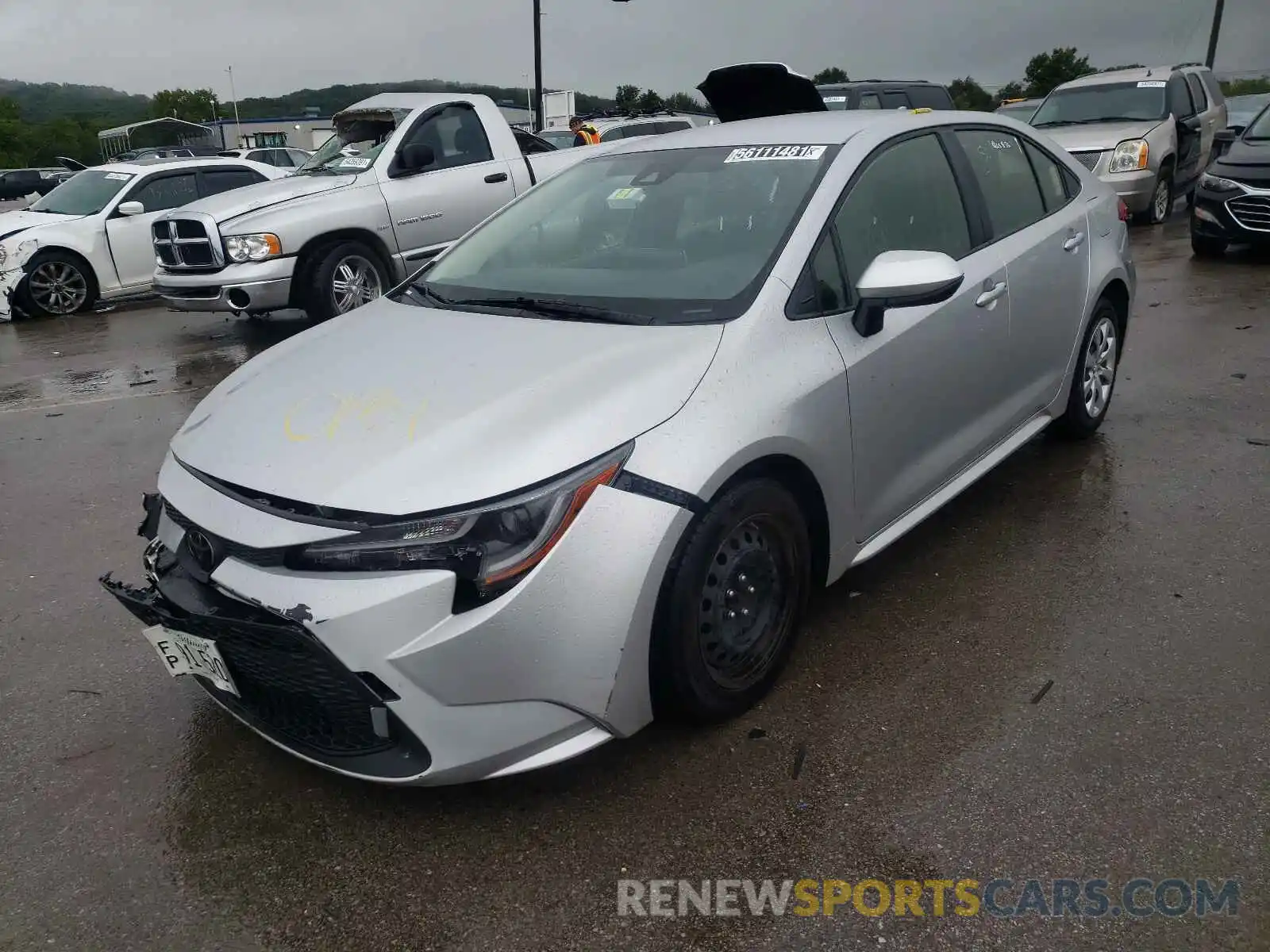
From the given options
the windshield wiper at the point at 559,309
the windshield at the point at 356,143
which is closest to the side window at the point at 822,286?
the windshield wiper at the point at 559,309

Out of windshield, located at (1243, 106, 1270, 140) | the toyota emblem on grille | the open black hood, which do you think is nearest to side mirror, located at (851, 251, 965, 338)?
the toyota emblem on grille

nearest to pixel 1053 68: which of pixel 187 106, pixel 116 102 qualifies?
pixel 187 106

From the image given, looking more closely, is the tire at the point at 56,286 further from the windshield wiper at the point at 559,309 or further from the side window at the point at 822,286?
the side window at the point at 822,286

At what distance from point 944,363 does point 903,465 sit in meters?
0.40

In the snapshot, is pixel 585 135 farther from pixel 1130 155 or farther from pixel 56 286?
pixel 56 286

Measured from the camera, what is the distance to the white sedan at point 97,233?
10.5m

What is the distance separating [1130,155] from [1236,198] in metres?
2.55

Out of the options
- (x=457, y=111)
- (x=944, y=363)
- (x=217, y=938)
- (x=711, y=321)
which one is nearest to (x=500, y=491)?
(x=711, y=321)

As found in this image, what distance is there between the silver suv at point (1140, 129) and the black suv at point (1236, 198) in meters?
1.69

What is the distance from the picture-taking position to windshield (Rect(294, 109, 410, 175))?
8625 millimetres

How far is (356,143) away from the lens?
30.1 ft

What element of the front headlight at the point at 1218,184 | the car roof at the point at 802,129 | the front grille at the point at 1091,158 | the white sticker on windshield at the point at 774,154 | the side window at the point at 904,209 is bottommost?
the front headlight at the point at 1218,184

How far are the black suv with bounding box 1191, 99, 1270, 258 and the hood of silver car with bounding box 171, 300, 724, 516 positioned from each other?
8.73 meters

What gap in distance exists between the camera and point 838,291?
121 inches
